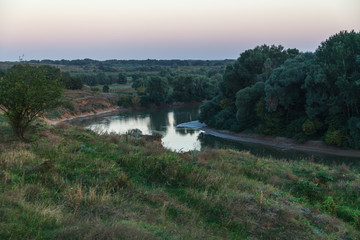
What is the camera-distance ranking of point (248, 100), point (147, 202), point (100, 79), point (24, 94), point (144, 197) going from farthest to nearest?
1. point (100, 79)
2. point (248, 100)
3. point (24, 94)
4. point (144, 197)
5. point (147, 202)

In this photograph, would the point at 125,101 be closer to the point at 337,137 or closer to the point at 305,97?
the point at 305,97

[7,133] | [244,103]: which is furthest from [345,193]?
[244,103]

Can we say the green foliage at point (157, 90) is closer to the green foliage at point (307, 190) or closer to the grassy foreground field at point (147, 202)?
the grassy foreground field at point (147, 202)

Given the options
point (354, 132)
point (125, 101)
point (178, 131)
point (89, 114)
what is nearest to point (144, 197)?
point (354, 132)

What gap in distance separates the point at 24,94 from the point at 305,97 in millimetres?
31874

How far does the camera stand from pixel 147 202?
6.78 metres

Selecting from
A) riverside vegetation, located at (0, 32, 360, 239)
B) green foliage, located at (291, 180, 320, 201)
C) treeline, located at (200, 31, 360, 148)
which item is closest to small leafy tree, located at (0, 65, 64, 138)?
riverside vegetation, located at (0, 32, 360, 239)

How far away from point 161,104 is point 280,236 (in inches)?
2733

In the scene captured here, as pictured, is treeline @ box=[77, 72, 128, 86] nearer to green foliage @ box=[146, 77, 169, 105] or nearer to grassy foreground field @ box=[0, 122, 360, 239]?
Answer: green foliage @ box=[146, 77, 169, 105]

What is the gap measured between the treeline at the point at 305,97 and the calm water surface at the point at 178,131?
10.3 ft

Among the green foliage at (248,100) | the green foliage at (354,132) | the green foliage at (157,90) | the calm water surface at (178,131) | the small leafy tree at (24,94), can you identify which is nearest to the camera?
the small leafy tree at (24,94)

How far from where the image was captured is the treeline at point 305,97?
2934 centimetres

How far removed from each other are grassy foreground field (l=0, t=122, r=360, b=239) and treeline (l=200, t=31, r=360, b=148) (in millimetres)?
22154

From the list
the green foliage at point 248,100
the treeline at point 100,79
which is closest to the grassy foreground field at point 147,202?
the green foliage at point 248,100
